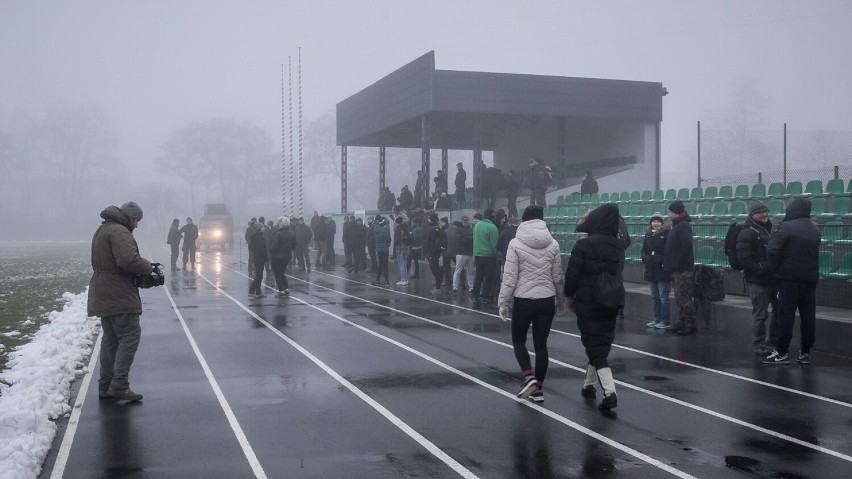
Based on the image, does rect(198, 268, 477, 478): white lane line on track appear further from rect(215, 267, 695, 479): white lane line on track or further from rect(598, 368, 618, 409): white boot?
rect(598, 368, 618, 409): white boot

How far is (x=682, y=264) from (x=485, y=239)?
5969 millimetres

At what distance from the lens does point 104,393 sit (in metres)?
9.24

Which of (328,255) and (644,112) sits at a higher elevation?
(644,112)

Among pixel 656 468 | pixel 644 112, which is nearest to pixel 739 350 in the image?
pixel 656 468

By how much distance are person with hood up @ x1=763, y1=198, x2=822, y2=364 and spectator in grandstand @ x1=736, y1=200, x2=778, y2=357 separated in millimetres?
488

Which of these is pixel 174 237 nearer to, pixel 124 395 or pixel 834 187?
pixel 834 187

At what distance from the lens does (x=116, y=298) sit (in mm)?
9102

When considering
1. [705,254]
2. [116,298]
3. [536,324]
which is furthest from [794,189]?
[116,298]

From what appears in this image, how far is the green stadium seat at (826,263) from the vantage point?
14309 millimetres

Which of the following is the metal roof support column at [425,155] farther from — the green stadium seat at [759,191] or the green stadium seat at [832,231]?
the green stadium seat at [832,231]

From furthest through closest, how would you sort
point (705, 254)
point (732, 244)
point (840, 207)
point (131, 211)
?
point (705, 254)
point (840, 207)
point (732, 244)
point (131, 211)

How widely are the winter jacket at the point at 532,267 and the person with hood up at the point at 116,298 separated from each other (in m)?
3.51

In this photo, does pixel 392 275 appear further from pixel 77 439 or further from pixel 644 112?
pixel 77 439

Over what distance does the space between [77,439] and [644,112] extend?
30471 mm
